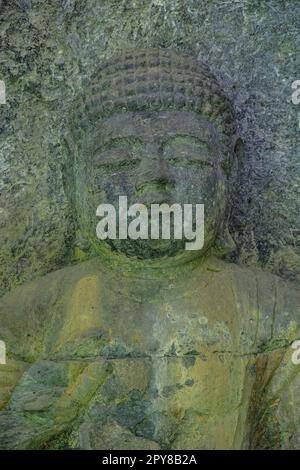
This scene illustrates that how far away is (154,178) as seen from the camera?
4.21 meters

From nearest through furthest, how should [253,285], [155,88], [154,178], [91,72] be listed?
[154,178] < [155,88] < [253,285] < [91,72]

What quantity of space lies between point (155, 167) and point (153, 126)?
0.16m

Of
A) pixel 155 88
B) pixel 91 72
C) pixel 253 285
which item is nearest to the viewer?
pixel 155 88

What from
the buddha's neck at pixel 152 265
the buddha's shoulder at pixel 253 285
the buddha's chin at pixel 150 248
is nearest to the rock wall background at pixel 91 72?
the buddha's shoulder at pixel 253 285

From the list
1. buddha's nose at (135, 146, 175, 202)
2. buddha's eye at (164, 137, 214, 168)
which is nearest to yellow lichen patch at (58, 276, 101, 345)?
buddha's nose at (135, 146, 175, 202)

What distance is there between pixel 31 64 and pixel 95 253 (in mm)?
952

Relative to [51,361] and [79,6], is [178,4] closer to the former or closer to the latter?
[79,6]

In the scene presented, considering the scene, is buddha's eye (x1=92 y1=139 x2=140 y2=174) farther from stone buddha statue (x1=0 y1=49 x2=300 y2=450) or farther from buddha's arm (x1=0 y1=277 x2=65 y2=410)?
buddha's arm (x1=0 y1=277 x2=65 y2=410)

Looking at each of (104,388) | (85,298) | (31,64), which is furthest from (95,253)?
(31,64)

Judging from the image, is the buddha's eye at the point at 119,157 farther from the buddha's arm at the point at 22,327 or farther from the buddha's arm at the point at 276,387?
the buddha's arm at the point at 276,387

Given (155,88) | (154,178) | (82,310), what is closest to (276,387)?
(82,310)

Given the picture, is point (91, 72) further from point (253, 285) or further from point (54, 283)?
point (253, 285)

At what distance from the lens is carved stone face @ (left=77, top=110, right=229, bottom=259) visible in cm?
423

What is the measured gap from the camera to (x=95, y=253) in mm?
4523
